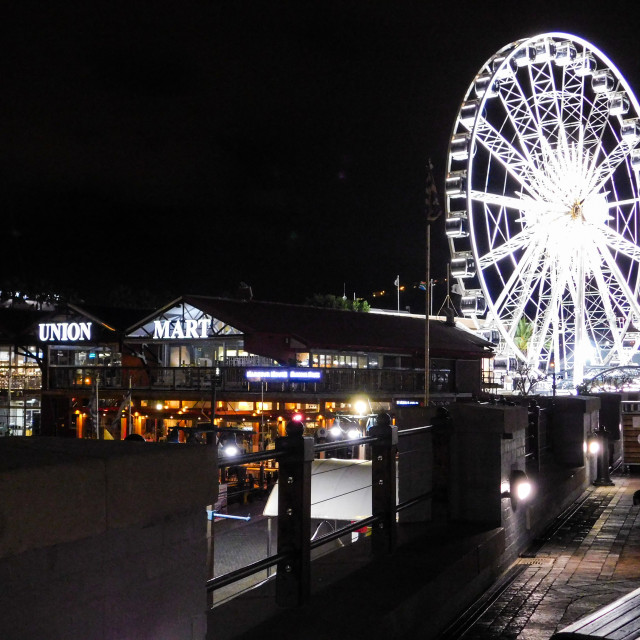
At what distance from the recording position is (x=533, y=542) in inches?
379

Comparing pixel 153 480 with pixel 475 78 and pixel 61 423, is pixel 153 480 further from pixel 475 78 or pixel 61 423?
pixel 61 423

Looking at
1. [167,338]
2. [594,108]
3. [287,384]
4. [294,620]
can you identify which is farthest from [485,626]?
[167,338]

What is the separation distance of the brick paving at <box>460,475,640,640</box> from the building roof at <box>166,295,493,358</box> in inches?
1065

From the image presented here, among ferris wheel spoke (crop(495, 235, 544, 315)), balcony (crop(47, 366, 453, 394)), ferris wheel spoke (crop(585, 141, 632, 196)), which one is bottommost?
balcony (crop(47, 366, 453, 394))

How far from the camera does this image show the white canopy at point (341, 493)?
1316 centimetres

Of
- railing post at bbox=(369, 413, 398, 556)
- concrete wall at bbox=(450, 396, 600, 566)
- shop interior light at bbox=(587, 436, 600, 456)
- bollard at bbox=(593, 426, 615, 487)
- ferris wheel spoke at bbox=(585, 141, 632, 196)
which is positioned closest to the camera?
railing post at bbox=(369, 413, 398, 556)

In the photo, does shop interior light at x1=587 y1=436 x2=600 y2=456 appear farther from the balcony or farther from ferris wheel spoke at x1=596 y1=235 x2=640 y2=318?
ferris wheel spoke at x1=596 y1=235 x2=640 y2=318

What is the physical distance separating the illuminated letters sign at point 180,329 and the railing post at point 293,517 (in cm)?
3466

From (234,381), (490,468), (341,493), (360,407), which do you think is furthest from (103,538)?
(234,381)

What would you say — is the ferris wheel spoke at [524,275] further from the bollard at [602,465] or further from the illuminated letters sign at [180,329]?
the bollard at [602,465]

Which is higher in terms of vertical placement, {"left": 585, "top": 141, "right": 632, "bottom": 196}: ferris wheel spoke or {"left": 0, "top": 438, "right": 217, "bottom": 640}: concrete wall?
{"left": 585, "top": 141, "right": 632, "bottom": 196}: ferris wheel spoke

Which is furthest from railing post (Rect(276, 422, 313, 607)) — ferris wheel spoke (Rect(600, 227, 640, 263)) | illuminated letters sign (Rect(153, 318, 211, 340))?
illuminated letters sign (Rect(153, 318, 211, 340))

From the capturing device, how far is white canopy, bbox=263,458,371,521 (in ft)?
43.2

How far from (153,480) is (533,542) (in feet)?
24.2
